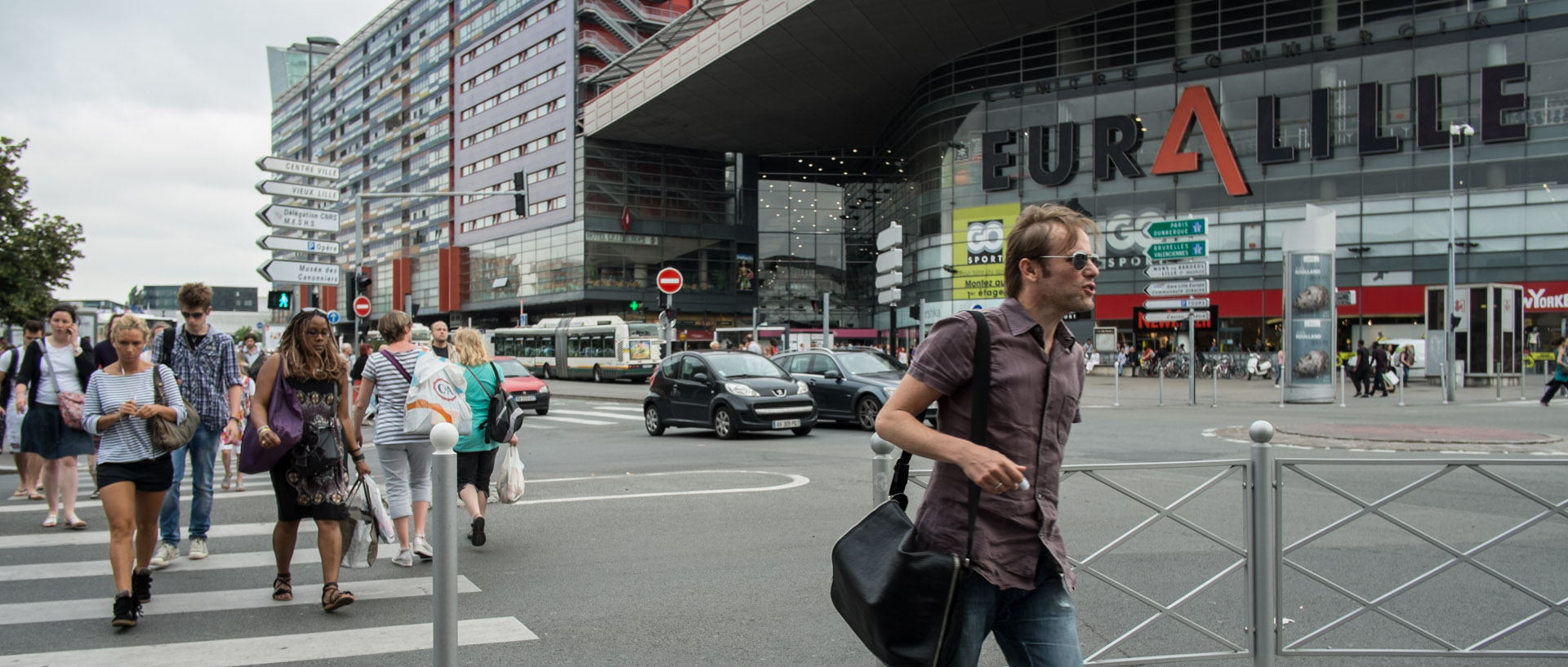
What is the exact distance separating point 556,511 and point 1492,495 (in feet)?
21.9

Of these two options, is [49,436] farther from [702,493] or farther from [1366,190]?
[1366,190]

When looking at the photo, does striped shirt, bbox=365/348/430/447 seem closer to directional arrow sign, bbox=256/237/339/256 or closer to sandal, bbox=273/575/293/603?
sandal, bbox=273/575/293/603

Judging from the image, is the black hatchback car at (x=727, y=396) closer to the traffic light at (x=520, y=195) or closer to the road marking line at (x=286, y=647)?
the traffic light at (x=520, y=195)

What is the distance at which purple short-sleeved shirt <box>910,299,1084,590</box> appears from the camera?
2426mm

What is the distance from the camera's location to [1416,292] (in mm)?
40375

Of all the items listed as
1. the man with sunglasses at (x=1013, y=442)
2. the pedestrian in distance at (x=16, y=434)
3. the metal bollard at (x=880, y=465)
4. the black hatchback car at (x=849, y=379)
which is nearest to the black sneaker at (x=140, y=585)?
the metal bollard at (x=880, y=465)

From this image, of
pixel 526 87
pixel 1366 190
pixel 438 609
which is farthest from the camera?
pixel 526 87

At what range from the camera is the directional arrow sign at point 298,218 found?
15.4 meters

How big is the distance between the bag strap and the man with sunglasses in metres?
5.02

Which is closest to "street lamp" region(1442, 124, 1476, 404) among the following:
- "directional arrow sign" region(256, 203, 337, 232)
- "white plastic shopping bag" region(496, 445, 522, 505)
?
"white plastic shopping bag" region(496, 445, 522, 505)

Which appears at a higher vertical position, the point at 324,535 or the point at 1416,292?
the point at 1416,292

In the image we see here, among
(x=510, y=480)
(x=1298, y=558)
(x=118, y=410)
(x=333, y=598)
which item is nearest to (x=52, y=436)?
(x=118, y=410)

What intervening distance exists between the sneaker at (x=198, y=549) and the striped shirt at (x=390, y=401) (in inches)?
57.3

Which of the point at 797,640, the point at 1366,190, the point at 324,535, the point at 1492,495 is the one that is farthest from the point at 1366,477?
the point at 1366,190
